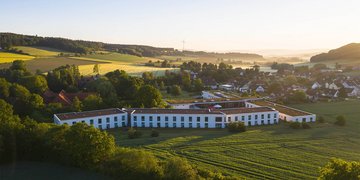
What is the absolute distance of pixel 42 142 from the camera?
82.1ft

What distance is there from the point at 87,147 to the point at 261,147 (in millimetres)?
13012

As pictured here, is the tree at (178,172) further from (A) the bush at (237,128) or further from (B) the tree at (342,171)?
(A) the bush at (237,128)

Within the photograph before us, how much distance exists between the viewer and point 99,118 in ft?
120

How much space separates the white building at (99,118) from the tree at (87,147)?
11781 millimetres

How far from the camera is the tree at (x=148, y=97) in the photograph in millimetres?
41969

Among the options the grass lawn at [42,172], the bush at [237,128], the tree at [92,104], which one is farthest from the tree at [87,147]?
the tree at [92,104]

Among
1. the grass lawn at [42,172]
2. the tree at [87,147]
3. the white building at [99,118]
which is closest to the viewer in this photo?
the grass lawn at [42,172]

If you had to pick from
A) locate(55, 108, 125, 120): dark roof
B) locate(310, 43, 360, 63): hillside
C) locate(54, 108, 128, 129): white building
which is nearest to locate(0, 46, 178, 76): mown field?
locate(55, 108, 125, 120): dark roof

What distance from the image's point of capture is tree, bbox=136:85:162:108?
42.0 m

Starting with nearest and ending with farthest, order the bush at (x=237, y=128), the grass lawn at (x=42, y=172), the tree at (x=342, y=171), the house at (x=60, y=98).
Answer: the tree at (x=342, y=171), the grass lawn at (x=42, y=172), the bush at (x=237, y=128), the house at (x=60, y=98)

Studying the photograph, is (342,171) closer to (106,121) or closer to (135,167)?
(135,167)

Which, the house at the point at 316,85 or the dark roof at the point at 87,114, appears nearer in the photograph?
the dark roof at the point at 87,114

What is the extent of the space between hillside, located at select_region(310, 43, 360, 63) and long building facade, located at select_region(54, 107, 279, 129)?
324ft

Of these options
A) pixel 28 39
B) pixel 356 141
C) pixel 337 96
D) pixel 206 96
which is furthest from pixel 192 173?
pixel 28 39
